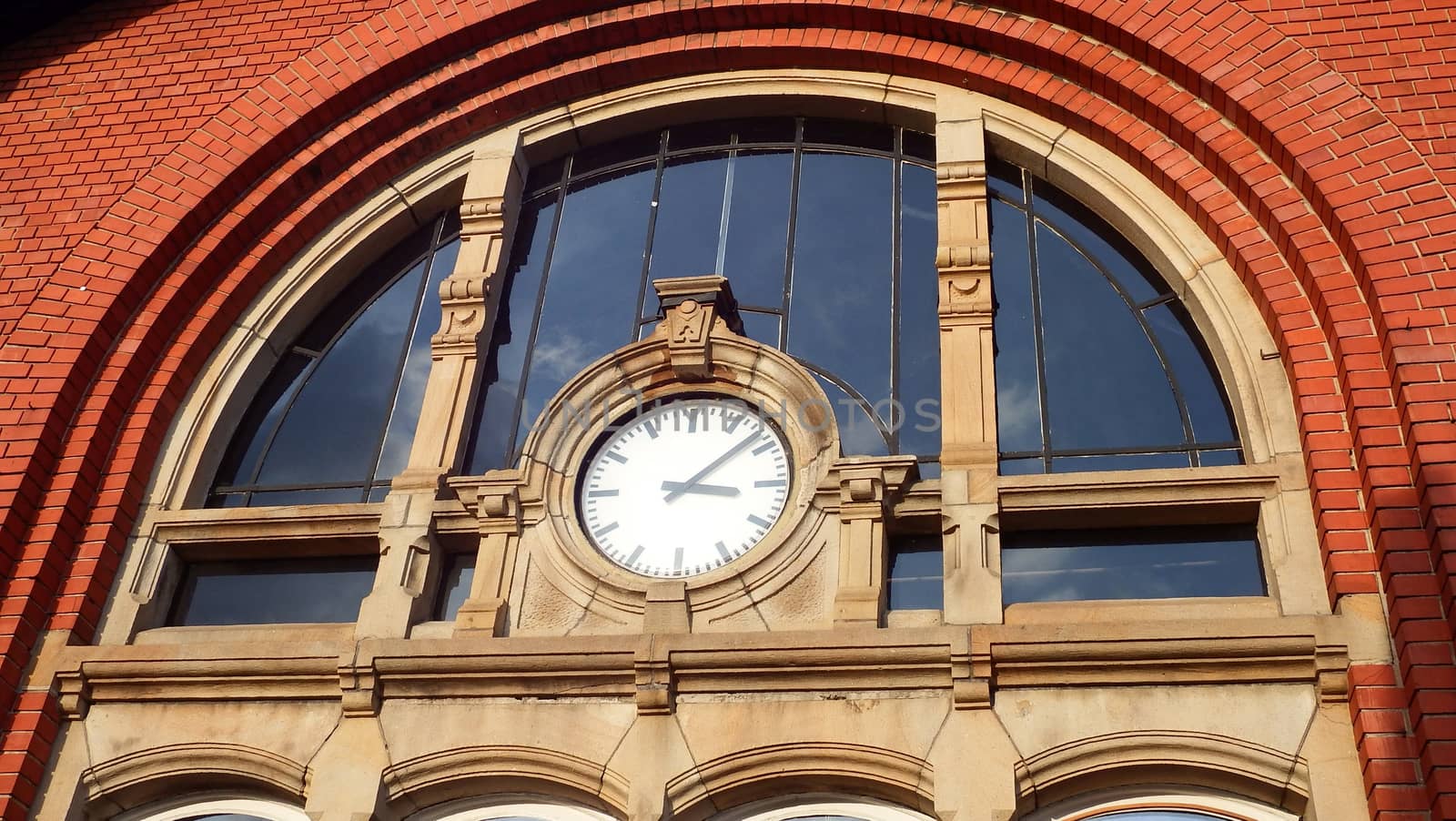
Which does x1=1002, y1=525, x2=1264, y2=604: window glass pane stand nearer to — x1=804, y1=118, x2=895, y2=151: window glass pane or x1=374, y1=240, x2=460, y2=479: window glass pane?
x1=804, y1=118, x2=895, y2=151: window glass pane

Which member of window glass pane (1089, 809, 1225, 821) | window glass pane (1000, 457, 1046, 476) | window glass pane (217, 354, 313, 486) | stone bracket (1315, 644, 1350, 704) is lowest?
window glass pane (1089, 809, 1225, 821)

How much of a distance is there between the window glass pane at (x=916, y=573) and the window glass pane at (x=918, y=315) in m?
0.51

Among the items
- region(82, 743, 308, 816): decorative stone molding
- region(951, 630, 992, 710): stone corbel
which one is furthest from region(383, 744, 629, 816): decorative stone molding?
region(951, 630, 992, 710): stone corbel

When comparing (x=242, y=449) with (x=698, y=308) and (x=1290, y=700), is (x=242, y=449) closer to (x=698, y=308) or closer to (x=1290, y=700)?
(x=698, y=308)

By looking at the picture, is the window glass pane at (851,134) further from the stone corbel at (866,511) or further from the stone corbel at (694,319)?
the stone corbel at (866,511)

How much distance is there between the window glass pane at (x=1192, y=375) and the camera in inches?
314

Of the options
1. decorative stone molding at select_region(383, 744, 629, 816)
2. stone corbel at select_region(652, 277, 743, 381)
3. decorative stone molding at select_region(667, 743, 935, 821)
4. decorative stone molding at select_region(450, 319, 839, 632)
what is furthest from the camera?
stone corbel at select_region(652, 277, 743, 381)

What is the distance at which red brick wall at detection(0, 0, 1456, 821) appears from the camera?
702cm

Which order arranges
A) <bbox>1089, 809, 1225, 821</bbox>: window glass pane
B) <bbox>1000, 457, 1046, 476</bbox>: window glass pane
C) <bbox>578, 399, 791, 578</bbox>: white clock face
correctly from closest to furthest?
<bbox>1089, 809, 1225, 821</bbox>: window glass pane
<bbox>578, 399, 791, 578</bbox>: white clock face
<bbox>1000, 457, 1046, 476</bbox>: window glass pane

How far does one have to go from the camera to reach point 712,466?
8.07 m

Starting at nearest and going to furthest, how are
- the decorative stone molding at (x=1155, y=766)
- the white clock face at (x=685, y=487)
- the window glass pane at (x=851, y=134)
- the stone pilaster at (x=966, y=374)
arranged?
the decorative stone molding at (x=1155, y=766)
the stone pilaster at (x=966, y=374)
the white clock face at (x=685, y=487)
the window glass pane at (x=851, y=134)

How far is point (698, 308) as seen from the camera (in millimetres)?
8461

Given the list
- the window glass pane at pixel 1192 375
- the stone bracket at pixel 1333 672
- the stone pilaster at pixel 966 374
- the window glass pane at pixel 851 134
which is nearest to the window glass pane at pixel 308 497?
the stone pilaster at pixel 966 374

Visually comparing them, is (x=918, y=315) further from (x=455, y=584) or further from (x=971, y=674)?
(x=455, y=584)
